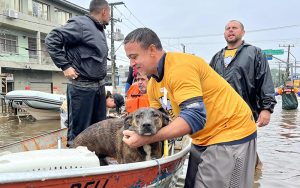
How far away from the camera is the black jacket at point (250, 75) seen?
4.86 meters

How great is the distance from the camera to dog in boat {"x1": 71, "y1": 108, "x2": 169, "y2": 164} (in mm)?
2930

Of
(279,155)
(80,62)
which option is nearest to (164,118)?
(80,62)

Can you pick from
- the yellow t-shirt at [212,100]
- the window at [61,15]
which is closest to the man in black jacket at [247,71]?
the yellow t-shirt at [212,100]

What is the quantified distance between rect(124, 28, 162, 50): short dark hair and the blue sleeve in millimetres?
494

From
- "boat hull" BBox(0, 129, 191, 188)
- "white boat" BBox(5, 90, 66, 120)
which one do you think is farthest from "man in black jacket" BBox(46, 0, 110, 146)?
"white boat" BBox(5, 90, 66, 120)

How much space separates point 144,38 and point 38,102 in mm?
17171

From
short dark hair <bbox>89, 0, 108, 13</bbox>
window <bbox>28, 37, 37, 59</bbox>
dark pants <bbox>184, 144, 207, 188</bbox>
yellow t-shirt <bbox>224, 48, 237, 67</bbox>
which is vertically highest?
window <bbox>28, 37, 37, 59</bbox>

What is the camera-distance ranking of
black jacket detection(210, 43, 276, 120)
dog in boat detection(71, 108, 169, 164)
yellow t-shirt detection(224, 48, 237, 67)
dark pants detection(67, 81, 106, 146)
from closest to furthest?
dog in boat detection(71, 108, 169, 164)
dark pants detection(67, 81, 106, 146)
black jacket detection(210, 43, 276, 120)
yellow t-shirt detection(224, 48, 237, 67)

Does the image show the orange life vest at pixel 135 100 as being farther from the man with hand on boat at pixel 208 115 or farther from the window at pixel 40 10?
the window at pixel 40 10

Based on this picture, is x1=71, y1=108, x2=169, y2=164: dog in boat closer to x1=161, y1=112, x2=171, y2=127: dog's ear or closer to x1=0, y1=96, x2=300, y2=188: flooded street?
x1=161, y1=112, x2=171, y2=127: dog's ear

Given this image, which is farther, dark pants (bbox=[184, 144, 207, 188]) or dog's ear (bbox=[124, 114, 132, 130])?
dog's ear (bbox=[124, 114, 132, 130])

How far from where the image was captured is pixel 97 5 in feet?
14.6

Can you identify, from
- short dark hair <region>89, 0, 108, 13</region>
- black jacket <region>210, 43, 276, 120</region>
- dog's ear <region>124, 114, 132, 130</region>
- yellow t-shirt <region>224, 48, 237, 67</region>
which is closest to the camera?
dog's ear <region>124, 114, 132, 130</region>

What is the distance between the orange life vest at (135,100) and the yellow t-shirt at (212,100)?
2757 mm
